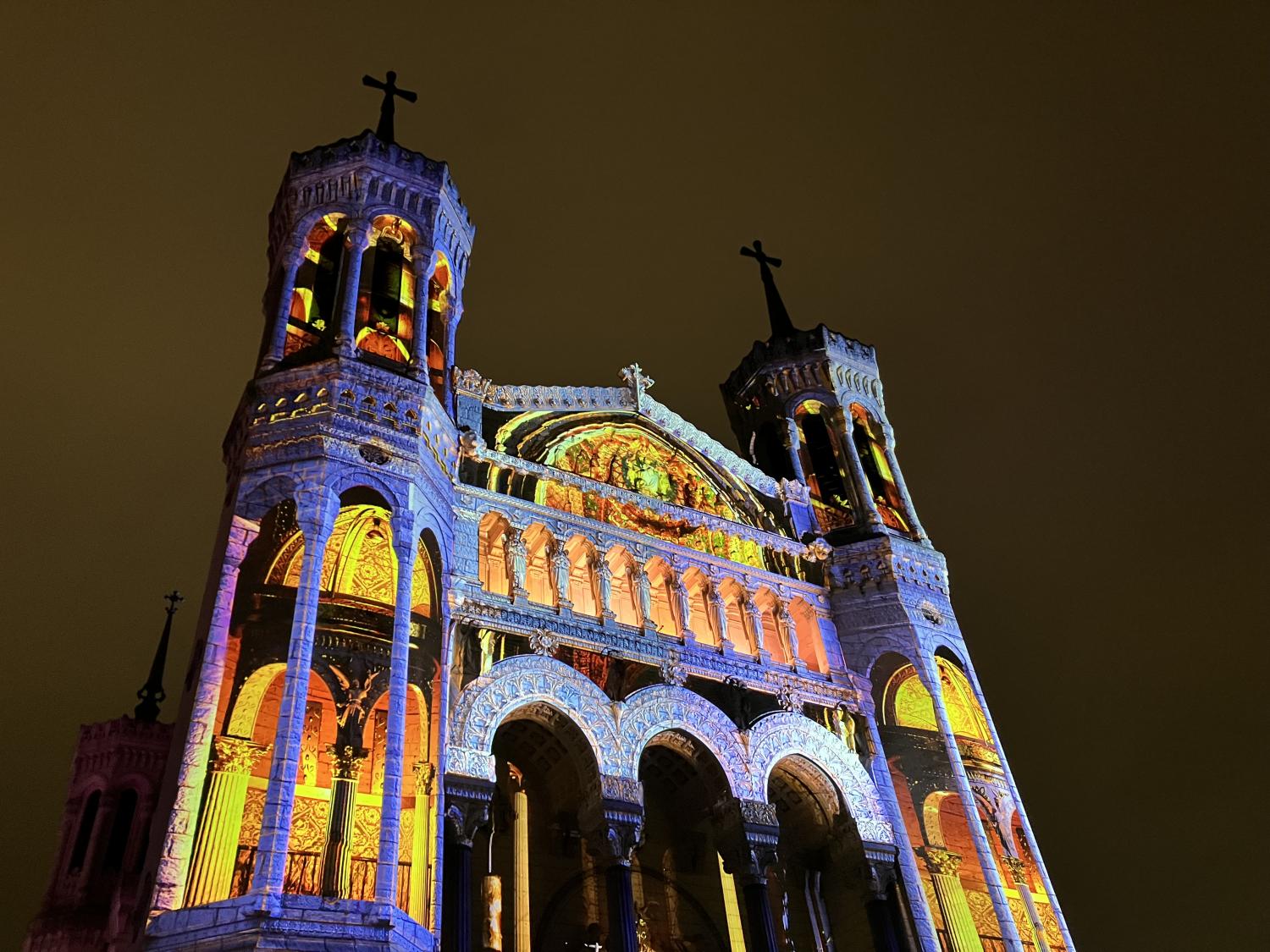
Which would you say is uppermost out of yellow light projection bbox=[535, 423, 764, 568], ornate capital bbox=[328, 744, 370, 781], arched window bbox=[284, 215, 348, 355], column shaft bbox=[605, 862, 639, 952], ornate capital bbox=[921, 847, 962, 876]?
arched window bbox=[284, 215, 348, 355]

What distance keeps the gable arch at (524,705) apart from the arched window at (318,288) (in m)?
8.32

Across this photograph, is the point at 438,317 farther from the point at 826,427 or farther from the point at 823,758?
the point at 823,758

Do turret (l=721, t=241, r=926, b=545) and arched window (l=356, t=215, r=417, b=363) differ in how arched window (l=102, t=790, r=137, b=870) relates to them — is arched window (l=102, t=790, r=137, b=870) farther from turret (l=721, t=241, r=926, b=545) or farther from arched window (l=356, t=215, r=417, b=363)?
turret (l=721, t=241, r=926, b=545)

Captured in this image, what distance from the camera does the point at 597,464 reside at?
25.3 metres

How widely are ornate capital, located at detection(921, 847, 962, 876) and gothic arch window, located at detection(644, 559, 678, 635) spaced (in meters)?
7.36

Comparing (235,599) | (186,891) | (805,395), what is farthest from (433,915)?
(805,395)

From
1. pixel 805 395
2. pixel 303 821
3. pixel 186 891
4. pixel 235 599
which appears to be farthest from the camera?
pixel 805 395

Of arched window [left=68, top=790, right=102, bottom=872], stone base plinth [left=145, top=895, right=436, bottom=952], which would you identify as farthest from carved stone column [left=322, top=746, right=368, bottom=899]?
arched window [left=68, top=790, right=102, bottom=872]

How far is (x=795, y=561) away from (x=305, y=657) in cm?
1440

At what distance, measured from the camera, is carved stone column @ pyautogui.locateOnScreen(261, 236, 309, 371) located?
2077 cm

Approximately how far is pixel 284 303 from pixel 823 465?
16.5 m

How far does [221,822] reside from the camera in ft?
48.9

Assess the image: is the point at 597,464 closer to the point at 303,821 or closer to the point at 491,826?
the point at 491,826

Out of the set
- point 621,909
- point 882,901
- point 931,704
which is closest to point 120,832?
point 621,909
